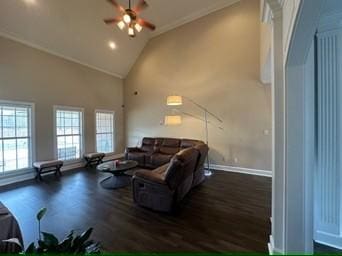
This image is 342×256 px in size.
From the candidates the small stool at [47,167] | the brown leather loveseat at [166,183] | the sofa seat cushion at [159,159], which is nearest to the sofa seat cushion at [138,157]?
the sofa seat cushion at [159,159]

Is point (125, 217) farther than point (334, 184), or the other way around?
point (125, 217)

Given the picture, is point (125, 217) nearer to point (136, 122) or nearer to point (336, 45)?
point (336, 45)

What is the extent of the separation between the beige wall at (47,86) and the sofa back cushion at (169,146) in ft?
9.43

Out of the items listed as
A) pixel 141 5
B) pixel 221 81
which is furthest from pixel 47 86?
pixel 221 81

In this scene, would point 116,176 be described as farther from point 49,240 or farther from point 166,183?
point 49,240

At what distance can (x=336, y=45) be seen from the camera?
90.3 inches

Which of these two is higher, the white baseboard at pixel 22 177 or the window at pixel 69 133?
the window at pixel 69 133

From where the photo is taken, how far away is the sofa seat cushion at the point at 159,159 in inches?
231

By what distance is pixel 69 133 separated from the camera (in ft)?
21.1

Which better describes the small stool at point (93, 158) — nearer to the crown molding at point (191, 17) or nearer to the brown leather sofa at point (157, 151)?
the brown leather sofa at point (157, 151)

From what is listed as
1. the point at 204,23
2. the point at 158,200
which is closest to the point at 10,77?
the point at 158,200

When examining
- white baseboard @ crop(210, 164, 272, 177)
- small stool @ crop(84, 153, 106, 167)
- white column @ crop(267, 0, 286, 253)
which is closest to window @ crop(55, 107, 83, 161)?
small stool @ crop(84, 153, 106, 167)

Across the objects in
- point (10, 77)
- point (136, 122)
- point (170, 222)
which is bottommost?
point (170, 222)

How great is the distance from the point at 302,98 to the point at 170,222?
2468 mm
